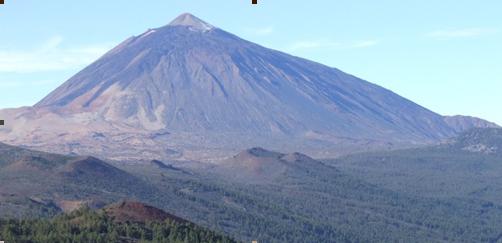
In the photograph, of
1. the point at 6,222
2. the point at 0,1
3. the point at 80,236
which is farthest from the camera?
the point at 6,222

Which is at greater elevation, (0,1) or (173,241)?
(0,1)

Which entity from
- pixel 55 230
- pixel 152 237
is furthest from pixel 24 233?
pixel 152 237

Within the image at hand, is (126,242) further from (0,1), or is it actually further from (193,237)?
(0,1)

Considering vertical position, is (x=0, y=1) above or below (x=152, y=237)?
→ above

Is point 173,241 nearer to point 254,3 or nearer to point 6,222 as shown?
point 6,222

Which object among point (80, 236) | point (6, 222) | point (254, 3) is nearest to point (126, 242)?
point (80, 236)

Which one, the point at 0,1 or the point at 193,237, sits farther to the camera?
the point at 193,237

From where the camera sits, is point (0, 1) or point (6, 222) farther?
point (6, 222)

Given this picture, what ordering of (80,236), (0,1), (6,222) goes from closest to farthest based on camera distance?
(0,1) < (80,236) < (6,222)

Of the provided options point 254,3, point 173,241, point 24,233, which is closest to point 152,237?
point 173,241
